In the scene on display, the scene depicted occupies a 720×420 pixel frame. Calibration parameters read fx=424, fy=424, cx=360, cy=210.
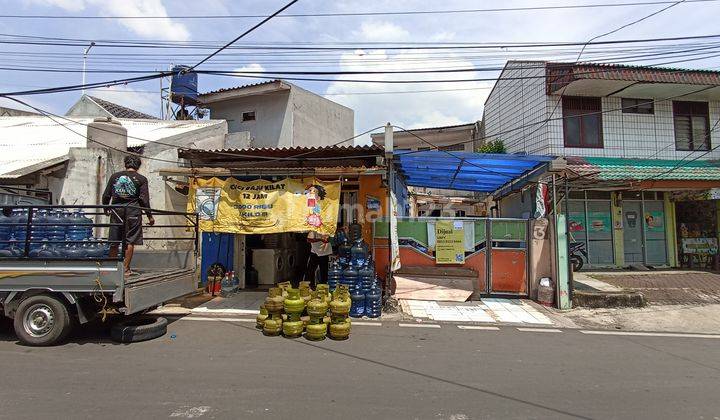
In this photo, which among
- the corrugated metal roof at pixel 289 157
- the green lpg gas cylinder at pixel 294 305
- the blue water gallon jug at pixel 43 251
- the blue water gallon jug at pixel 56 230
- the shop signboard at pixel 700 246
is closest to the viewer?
the blue water gallon jug at pixel 43 251

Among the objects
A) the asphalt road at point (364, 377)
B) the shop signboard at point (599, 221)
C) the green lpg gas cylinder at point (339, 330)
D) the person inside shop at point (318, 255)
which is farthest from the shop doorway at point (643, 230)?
the green lpg gas cylinder at point (339, 330)

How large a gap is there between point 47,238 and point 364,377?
202 inches

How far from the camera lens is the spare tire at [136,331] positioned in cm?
613

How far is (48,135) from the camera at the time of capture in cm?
1403

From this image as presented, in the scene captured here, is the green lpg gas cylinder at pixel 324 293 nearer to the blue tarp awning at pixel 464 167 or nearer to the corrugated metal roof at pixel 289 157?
the corrugated metal roof at pixel 289 157

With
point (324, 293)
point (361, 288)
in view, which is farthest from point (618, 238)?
point (324, 293)

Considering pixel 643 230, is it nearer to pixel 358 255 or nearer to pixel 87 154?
pixel 358 255

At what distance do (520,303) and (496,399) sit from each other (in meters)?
5.78

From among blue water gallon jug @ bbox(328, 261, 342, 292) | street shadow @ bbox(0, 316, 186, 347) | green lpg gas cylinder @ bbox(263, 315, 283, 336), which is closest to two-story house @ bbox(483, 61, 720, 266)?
blue water gallon jug @ bbox(328, 261, 342, 292)

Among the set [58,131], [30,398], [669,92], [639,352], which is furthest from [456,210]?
[30,398]

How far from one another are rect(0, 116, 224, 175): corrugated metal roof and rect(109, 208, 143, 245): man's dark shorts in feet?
19.8

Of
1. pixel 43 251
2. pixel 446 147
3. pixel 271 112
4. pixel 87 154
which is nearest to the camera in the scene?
pixel 43 251

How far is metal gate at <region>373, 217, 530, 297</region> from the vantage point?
10172 mm

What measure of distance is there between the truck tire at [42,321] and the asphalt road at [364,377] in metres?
0.17
